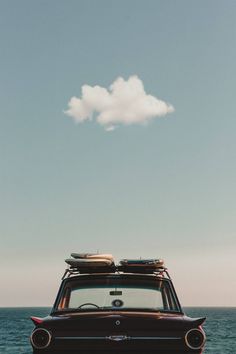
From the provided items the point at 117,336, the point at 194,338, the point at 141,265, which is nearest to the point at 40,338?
the point at 117,336

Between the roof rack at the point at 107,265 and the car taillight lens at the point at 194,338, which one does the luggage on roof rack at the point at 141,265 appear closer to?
the roof rack at the point at 107,265

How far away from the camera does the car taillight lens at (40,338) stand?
5832 millimetres

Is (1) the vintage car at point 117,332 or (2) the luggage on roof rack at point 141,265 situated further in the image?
(2) the luggage on roof rack at point 141,265

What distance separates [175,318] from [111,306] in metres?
1.12

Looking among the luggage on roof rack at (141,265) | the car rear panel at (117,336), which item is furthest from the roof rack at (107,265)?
the car rear panel at (117,336)

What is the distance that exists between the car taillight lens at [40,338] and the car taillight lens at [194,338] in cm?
138

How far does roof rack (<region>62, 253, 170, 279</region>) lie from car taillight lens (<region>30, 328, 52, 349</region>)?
4.93 feet

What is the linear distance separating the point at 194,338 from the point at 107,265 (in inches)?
70.5

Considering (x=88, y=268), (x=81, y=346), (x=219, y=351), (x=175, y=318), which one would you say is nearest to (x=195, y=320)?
(x=175, y=318)

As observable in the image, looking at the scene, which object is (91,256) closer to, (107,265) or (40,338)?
(107,265)

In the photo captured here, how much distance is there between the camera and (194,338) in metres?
5.85

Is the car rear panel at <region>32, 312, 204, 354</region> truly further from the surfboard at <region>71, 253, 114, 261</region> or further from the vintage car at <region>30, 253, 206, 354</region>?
the surfboard at <region>71, 253, 114, 261</region>

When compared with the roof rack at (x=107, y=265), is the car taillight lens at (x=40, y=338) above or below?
below

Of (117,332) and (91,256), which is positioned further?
(91,256)
